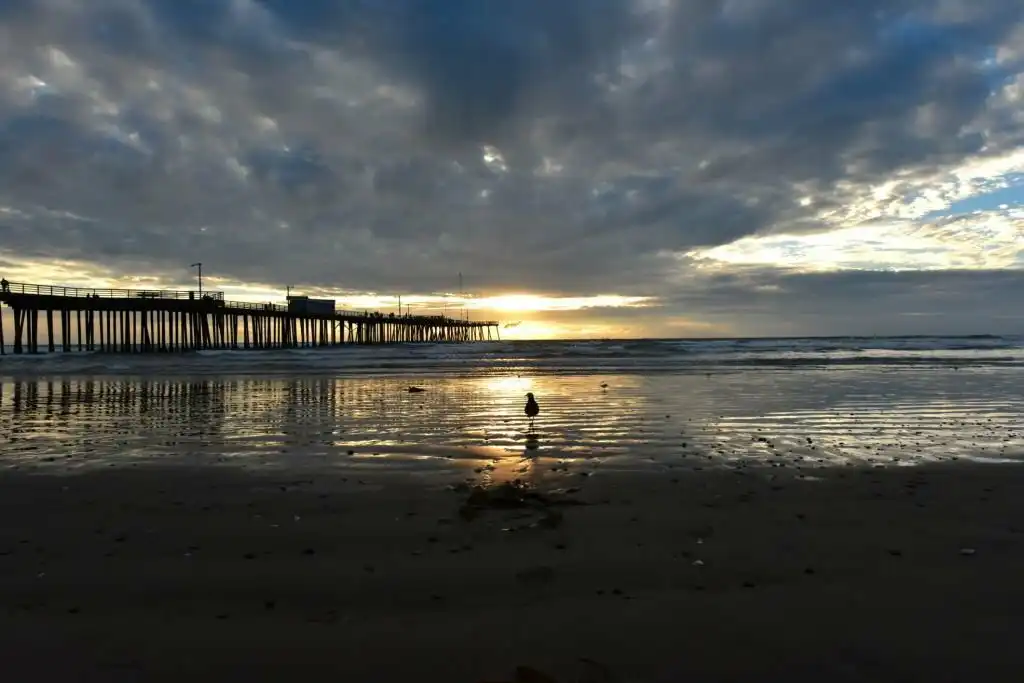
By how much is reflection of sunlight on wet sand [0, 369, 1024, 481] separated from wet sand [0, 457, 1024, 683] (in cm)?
142

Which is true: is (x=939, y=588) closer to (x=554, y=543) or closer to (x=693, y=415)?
(x=554, y=543)

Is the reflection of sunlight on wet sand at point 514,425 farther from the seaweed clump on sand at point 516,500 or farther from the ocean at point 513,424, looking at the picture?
the seaweed clump on sand at point 516,500

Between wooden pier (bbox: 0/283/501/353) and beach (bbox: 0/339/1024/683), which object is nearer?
beach (bbox: 0/339/1024/683)

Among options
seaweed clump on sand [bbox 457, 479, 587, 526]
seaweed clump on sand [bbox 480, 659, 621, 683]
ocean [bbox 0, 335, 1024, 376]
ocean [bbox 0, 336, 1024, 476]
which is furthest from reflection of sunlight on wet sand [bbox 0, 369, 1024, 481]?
ocean [bbox 0, 335, 1024, 376]

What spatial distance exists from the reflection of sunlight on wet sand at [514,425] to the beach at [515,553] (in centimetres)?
10

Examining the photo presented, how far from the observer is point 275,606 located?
12.2ft

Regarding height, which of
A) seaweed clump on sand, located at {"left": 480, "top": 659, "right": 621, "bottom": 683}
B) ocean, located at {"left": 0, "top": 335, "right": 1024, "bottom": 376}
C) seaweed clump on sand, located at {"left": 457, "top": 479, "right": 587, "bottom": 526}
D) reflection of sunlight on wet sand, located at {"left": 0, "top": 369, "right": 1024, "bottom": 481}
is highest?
ocean, located at {"left": 0, "top": 335, "right": 1024, "bottom": 376}

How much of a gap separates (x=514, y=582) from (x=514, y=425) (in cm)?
665

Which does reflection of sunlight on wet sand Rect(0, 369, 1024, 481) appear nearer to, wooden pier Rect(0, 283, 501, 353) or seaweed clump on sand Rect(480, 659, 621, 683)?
seaweed clump on sand Rect(480, 659, 621, 683)

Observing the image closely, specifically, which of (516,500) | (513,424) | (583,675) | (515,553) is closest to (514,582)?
(515,553)

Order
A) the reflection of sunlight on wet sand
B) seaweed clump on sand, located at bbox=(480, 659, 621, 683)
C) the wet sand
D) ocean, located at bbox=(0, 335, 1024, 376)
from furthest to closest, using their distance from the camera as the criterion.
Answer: ocean, located at bbox=(0, 335, 1024, 376), the reflection of sunlight on wet sand, the wet sand, seaweed clump on sand, located at bbox=(480, 659, 621, 683)

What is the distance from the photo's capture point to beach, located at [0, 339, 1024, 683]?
3.20m

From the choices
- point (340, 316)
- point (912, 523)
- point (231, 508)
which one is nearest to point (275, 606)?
point (231, 508)

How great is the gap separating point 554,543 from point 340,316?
8081cm
